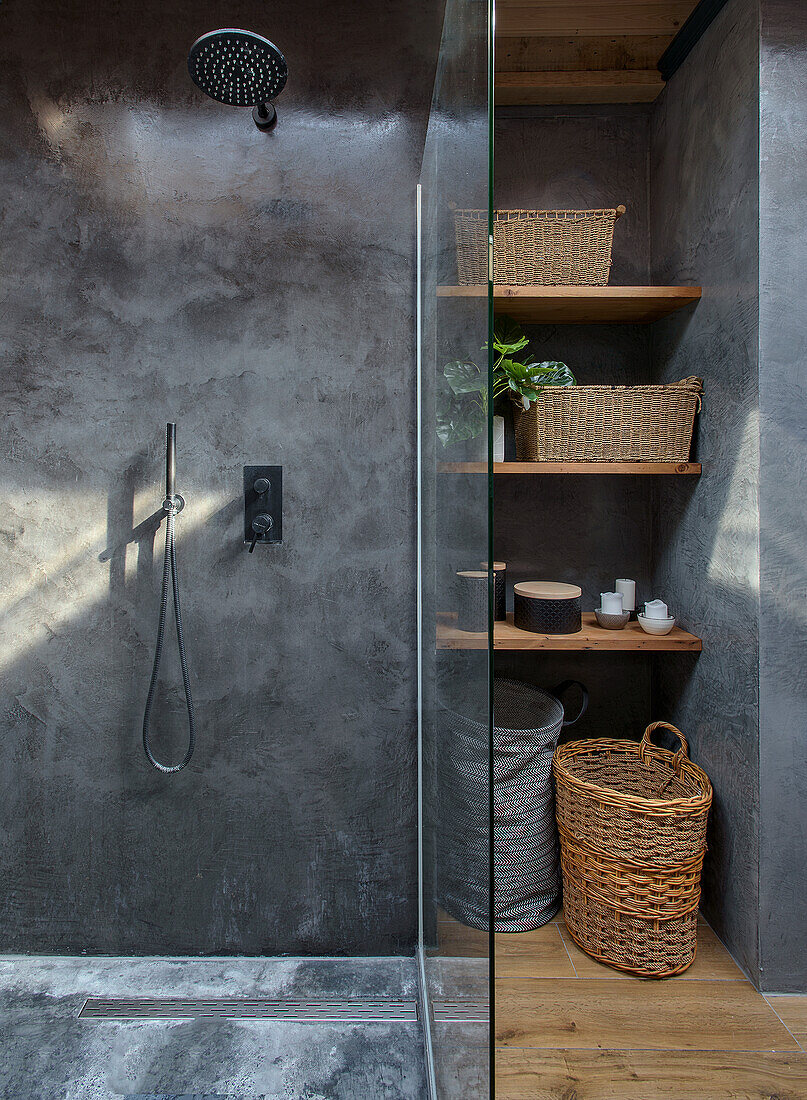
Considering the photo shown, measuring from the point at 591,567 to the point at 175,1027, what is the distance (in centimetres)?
161

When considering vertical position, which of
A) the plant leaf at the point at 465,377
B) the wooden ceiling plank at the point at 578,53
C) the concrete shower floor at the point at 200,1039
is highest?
the wooden ceiling plank at the point at 578,53

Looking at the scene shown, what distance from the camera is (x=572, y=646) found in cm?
174

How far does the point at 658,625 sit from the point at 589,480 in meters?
0.51

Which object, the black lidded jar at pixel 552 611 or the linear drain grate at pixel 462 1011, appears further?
the black lidded jar at pixel 552 611

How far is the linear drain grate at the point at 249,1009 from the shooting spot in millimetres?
1481

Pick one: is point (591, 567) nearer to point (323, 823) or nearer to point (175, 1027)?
point (323, 823)

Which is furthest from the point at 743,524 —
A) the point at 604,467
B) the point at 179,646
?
the point at 179,646

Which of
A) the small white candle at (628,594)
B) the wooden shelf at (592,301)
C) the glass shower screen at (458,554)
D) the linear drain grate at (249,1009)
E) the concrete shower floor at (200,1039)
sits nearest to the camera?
the glass shower screen at (458,554)

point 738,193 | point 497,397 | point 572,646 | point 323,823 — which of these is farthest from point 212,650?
point 738,193

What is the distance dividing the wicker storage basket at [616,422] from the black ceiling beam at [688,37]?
893 millimetres

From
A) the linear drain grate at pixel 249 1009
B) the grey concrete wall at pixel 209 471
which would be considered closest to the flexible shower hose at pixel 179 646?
the grey concrete wall at pixel 209 471

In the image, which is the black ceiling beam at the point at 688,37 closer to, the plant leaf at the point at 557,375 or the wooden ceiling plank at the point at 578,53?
the wooden ceiling plank at the point at 578,53

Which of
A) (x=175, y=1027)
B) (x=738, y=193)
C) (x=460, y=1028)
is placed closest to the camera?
(x=460, y=1028)

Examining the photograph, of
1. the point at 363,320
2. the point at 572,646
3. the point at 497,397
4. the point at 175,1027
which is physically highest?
the point at 363,320
